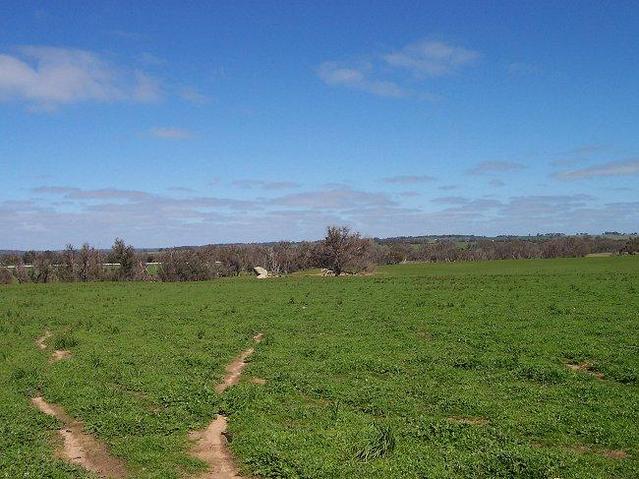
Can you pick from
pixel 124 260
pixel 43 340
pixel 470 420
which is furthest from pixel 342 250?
pixel 470 420

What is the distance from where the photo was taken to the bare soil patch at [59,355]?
1959 cm

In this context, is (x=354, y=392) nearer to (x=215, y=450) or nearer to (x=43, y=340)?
(x=215, y=450)

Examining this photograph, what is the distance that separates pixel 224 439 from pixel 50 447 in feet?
11.5

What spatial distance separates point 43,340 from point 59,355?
408 cm

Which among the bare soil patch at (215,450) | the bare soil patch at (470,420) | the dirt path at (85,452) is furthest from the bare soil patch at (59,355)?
the bare soil patch at (470,420)

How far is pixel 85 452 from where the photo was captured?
10.9m

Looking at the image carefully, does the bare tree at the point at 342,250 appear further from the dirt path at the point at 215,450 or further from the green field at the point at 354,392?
the dirt path at the point at 215,450

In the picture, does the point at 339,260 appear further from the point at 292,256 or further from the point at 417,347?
the point at 417,347

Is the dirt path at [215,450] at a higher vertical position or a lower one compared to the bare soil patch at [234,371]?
lower

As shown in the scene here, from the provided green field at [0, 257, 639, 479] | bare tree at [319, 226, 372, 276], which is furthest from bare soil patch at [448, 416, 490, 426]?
bare tree at [319, 226, 372, 276]

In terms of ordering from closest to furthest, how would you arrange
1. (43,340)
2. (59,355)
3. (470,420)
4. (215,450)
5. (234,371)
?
1. (215,450)
2. (470,420)
3. (234,371)
4. (59,355)
5. (43,340)

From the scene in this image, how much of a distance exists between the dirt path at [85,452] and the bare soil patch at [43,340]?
10.1 metres

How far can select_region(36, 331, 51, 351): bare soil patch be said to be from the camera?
72.2ft

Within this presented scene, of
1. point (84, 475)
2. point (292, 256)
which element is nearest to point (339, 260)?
point (292, 256)
